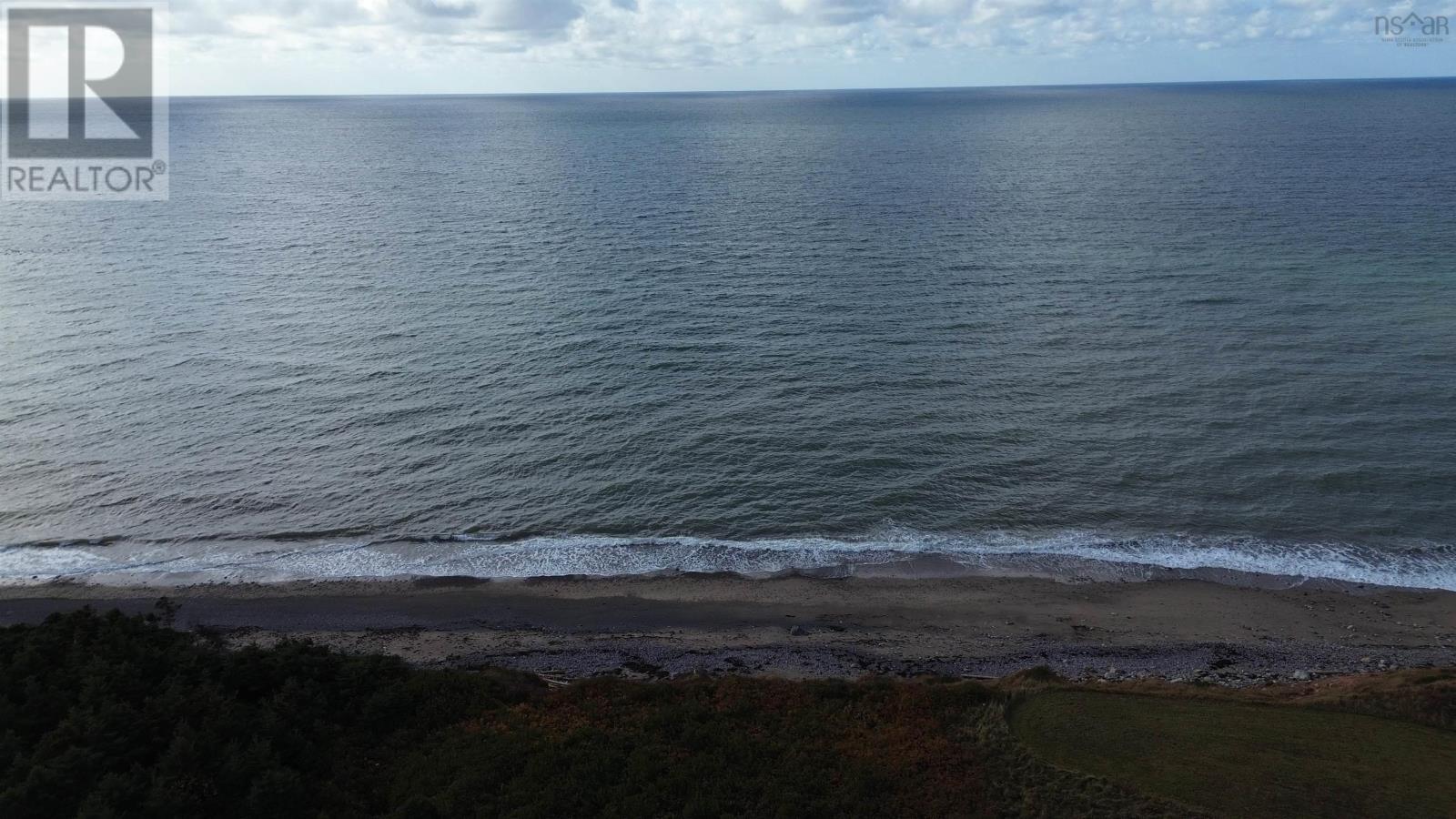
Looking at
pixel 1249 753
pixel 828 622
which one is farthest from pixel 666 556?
pixel 1249 753

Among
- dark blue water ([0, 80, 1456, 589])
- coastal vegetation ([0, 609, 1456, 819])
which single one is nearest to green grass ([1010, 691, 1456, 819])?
coastal vegetation ([0, 609, 1456, 819])

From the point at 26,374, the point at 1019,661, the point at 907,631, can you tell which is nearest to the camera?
the point at 1019,661

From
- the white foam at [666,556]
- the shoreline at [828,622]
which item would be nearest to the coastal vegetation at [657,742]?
the shoreline at [828,622]

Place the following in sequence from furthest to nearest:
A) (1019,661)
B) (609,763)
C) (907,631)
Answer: (907,631), (1019,661), (609,763)

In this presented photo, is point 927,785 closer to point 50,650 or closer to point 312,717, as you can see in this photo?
point 312,717

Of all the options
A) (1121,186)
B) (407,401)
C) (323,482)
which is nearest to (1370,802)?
(323,482)

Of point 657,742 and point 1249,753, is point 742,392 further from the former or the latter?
point 1249,753

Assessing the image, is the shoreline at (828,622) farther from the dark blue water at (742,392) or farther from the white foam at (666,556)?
the dark blue water at (742,392)
